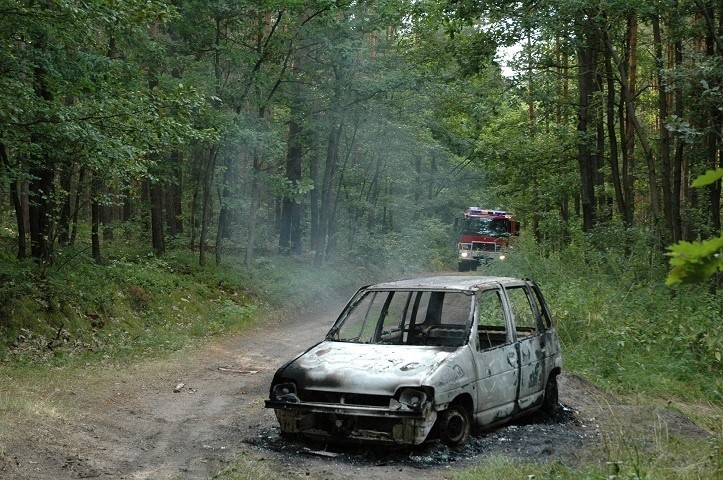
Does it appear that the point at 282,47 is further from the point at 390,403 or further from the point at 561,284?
the point at 390,403

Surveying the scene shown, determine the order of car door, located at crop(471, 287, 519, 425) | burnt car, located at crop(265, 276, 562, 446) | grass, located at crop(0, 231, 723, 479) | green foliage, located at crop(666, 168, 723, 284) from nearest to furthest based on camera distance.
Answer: green foliage, located at crop(666, 168, 723, 284) → grass, located at crop(0, 231, 723, 479) → burnt car, located at crop(265, 276, 562, 446) → car door, located at crop(471, 287, 519, 425)

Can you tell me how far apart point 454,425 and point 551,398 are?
7.77 feet

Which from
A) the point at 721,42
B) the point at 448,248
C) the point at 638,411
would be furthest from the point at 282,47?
the point at 448,248

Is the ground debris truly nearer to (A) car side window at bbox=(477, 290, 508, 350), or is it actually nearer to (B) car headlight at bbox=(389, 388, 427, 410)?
(A) car side window at bbox=(477, 290, 508, 350)

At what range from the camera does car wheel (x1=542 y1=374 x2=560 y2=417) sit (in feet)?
30.6

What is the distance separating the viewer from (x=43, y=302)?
46.3 ft

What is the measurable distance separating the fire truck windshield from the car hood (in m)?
26.3

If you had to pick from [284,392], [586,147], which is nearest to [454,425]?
[284,392]

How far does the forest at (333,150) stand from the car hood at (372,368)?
263cm

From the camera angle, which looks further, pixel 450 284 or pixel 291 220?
pixel 291 220

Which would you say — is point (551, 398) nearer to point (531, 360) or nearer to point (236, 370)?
point (531, 360)

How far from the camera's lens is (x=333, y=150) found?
27.8 m

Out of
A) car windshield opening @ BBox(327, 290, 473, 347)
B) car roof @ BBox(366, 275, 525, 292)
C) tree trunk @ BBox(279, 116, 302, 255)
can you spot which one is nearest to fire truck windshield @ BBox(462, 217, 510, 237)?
tree trunk @ BBox(279, 116, 302, 255)

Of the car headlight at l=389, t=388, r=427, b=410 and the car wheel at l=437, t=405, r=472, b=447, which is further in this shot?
the car wheel at l=437, t=405, r=472, b=447
